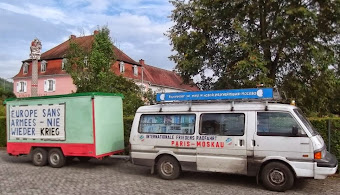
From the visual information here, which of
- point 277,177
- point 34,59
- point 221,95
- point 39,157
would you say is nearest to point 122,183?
point 221,95

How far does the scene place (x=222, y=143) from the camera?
8.67 m

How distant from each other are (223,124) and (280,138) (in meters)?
1.47

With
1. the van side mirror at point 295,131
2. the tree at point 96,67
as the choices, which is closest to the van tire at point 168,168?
the van side mirror at point 295,131

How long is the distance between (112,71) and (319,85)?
1003 centimetres

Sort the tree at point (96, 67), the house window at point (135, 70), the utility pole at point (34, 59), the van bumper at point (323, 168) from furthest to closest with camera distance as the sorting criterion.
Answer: the house window at point (135, 70) → the utility pole at point (34, 59) → the tree at point (96, 67) → the van bumper at point (323, 168)

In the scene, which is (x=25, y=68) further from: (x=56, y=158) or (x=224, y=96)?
(x=224, y=96)

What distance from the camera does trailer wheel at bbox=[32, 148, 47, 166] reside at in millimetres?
11781

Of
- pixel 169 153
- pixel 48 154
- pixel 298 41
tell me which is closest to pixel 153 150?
pixel 169 153

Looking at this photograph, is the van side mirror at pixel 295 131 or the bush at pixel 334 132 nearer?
the van side mirror at pixel 295 131

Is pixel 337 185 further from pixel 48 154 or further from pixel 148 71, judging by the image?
pixel 148 71

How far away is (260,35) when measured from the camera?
15.3 meters

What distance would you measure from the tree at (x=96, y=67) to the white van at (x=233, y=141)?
7.22m

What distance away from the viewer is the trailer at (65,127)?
425 inches

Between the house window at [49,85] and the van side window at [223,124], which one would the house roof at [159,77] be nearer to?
the house window at [49,85]
